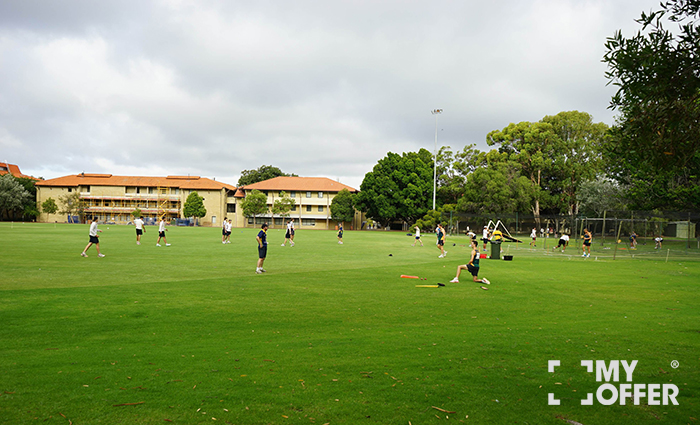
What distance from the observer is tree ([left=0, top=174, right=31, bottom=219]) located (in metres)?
87.7

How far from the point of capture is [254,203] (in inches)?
3469

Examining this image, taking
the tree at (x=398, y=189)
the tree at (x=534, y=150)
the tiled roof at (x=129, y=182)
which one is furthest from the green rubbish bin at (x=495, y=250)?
the tiled roof at (x=129, y=182)

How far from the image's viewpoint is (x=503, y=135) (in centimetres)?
7512

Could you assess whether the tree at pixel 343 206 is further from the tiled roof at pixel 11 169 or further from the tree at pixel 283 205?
the tiled roof at pixel 11 169

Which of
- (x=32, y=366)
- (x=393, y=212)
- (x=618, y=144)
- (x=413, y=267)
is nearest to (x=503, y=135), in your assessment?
(x=393, y=212)

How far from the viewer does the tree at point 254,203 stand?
3460 inches

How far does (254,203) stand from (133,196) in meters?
34.5

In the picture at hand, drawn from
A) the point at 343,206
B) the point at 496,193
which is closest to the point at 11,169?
the point at 343,206

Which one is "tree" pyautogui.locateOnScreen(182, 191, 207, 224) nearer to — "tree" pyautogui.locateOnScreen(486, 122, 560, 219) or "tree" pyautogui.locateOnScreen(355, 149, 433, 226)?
"tree" pyautogui.locateOnScreen(355, 149, 433, 226)

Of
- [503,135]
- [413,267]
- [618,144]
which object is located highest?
[503,135]

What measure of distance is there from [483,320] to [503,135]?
72.7 metres

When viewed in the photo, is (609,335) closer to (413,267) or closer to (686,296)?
(686,296)

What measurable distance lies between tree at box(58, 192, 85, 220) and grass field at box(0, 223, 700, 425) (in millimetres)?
96986
